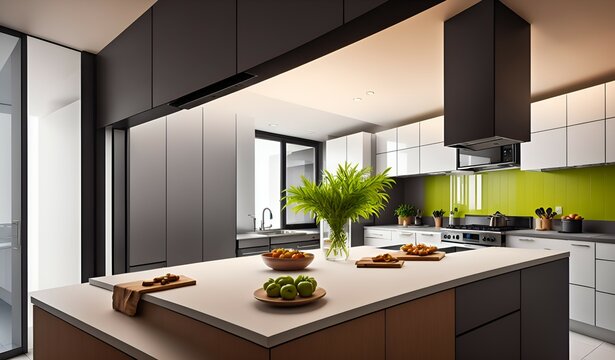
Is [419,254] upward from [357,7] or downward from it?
downward

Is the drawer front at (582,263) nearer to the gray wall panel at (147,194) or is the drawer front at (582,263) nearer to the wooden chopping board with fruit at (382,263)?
the wooden chopping board with fruit at (382,263)

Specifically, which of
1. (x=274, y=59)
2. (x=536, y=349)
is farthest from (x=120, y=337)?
(x=536, y=349)

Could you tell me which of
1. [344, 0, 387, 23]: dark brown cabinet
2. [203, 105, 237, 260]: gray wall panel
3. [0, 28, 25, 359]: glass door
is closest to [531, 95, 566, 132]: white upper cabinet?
[203, 105, 237, 260]: gray wall panel

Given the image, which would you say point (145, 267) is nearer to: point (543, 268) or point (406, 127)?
point (543, 268)

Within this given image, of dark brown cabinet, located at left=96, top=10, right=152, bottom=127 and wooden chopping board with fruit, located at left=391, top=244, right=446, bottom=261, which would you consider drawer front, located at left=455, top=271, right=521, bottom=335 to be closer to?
wooden chopping board with fruit, located at left=391, top=244, right=446, bottom=261

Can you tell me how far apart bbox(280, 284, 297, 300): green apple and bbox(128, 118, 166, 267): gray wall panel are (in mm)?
2427

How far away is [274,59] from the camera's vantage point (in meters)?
1.84

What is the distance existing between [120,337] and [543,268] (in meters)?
2.44

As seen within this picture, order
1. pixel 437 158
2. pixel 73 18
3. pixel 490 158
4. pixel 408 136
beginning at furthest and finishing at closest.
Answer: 1. pixel 408 136
2. pixel 437 158
3. pixel 490 158
4. pixel 73 18

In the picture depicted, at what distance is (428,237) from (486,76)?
2922mm

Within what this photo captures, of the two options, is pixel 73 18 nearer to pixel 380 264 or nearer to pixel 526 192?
pixel 380 264

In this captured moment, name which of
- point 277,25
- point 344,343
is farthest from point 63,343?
point 277,25

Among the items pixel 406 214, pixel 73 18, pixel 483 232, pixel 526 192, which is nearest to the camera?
pixel 73 18

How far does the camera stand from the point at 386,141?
591 cm
